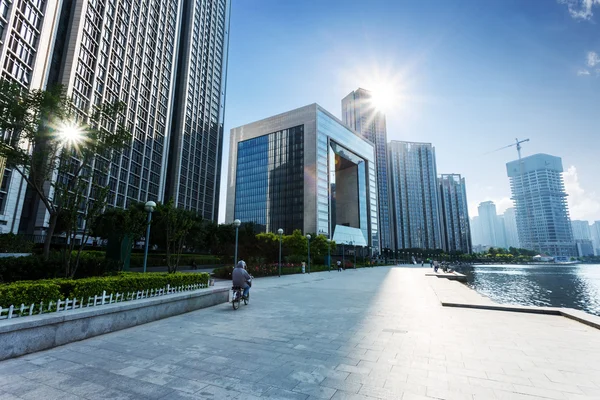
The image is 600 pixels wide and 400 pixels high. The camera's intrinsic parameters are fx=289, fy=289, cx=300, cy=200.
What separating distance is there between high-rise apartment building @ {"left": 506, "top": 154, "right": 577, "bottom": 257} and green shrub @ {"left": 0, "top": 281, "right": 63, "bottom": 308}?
214763 mm

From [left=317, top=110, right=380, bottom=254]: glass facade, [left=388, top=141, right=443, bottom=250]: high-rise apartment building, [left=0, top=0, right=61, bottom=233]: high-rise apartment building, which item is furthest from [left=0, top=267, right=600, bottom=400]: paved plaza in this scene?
[left=388, top=141, right=443, bottom=250]: high-rise apartment building

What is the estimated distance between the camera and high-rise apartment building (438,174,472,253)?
520 feet

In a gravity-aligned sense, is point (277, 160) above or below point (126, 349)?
above

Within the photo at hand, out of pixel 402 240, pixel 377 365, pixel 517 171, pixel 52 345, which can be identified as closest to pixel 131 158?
pixel 52 345

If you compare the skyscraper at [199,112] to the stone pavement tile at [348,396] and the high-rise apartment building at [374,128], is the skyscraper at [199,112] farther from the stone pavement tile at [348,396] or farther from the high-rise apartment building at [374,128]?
the high-rise apartment building at [374,128]

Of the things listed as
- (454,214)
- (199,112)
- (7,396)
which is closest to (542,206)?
(454,214)

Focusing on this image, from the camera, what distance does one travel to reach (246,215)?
103 metres

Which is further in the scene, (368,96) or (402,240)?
(368,96)

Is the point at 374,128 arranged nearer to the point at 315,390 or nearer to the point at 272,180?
the point at 272,180

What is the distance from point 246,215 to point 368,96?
4139 inches

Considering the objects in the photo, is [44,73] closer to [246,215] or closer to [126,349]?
[126,349]

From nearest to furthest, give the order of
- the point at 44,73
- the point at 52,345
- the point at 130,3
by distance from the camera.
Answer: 1. the point at 52,345
2. the point at 44,73
3. the point at 130,3

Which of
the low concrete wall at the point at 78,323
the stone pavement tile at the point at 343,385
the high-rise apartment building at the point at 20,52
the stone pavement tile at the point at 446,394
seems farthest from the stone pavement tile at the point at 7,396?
the high-rise apartment building at the point at 20,52

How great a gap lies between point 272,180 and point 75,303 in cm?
9403
